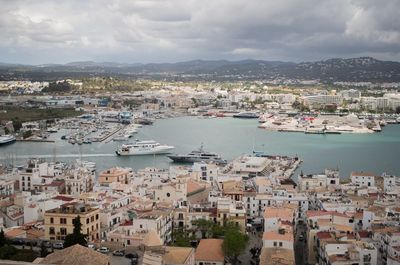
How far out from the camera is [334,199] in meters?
7.94

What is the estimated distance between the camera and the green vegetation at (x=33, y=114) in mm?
24766

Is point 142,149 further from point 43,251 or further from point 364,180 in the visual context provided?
point 43,251

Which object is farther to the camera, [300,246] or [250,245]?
[300,246]

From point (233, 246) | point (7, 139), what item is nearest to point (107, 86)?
point (7, 139)

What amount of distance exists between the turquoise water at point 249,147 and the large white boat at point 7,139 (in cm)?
31

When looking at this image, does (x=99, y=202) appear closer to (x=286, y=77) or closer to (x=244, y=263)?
(x=244, y=263)

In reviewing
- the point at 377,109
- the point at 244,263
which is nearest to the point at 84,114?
the point at 377,109

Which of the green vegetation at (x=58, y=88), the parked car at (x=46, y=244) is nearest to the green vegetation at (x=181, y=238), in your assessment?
the parked car at (x=46, y=244)

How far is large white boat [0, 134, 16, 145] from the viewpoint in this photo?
18.8 meters

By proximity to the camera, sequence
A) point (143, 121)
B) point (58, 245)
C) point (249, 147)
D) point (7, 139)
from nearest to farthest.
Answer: point (58, 245), point (249, 147), point (7, 139), point (143, 121)

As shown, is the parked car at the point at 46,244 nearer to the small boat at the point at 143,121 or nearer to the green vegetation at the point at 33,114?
the green vegetation at the point at 33,114

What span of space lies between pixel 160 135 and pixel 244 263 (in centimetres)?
1613

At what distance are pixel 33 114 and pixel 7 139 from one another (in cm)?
762

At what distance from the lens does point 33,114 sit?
26.5m
